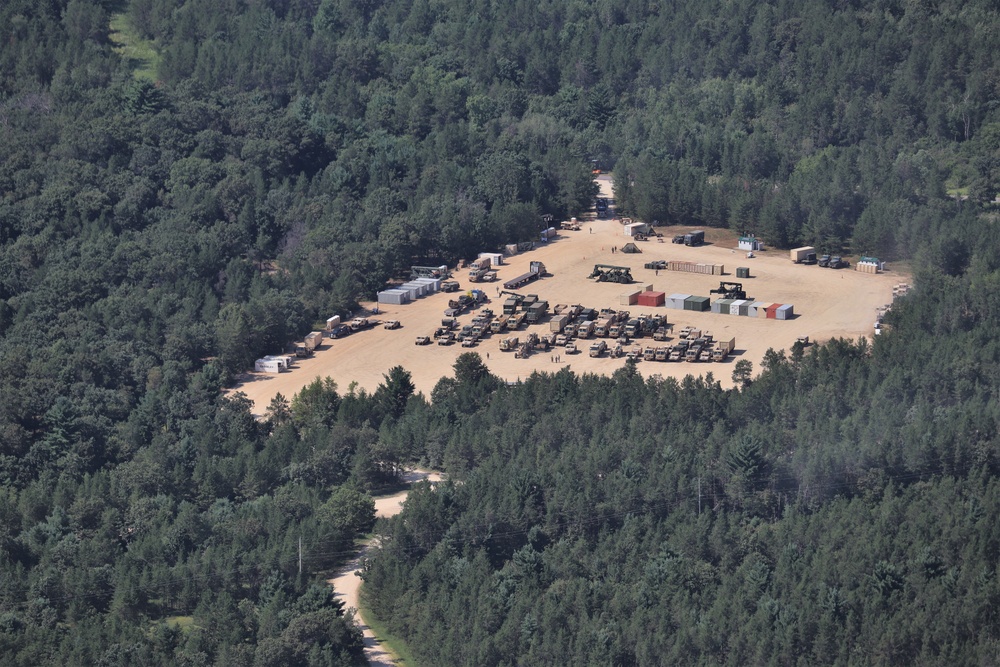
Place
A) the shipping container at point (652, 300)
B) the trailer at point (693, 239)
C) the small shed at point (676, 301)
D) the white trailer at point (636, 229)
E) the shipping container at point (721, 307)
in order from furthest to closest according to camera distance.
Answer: the white trailer at point (636, 229) → the trailer at point (693, 239) → the shipping container at point (652, 300) → the small shed at point (676, 301) → the shipping container at point (721, 307)

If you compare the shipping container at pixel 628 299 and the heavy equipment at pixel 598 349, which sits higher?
the shipping container at pixel 628 299

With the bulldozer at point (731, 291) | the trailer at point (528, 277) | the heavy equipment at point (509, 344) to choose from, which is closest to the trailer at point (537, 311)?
the heavy equipment at point (509, 344)

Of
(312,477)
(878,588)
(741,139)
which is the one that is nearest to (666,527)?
(878,588)

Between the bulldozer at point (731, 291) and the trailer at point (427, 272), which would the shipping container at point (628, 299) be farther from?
the trailer at point (427, 272)

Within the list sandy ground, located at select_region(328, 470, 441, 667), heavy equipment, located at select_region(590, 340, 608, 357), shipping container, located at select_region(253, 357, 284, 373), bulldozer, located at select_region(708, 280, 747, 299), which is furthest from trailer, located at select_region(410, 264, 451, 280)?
sandy ground, located at select_region(328, 470, 441, 667)

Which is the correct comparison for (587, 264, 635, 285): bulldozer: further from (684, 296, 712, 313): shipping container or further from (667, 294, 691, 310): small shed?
(684, 296, 712, 313): shipping container

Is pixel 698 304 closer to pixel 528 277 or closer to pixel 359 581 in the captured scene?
pixel 528 277

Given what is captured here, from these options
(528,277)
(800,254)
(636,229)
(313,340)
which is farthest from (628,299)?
(313,340)
